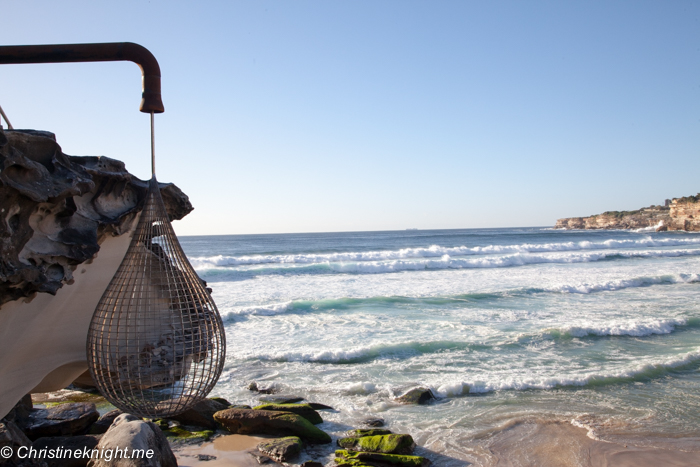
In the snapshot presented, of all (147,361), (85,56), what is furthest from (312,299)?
(85,56)

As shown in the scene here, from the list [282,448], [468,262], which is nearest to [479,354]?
[282,448]

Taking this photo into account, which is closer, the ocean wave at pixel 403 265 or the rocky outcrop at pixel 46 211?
the rocky outcrop at pixel 46 211

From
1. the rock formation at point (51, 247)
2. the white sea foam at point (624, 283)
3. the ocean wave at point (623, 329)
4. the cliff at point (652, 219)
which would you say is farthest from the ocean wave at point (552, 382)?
the cliff at point (652, 219)

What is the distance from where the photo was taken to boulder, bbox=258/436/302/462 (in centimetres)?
448

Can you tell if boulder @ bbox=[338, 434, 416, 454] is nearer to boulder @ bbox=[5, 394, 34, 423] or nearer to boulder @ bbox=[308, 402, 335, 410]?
boulder @ bbox=[308, 402, 335, 410]

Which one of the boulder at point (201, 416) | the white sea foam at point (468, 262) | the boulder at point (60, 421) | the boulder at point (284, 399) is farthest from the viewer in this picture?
the white sea foam at point (468, 262)

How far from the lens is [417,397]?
19.3ft

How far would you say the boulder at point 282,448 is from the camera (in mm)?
4477

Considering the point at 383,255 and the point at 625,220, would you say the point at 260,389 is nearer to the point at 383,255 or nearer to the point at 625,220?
the point at 383,255

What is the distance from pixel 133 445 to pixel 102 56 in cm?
271

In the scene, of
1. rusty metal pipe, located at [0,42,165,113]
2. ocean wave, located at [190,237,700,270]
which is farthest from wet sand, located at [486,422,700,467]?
ocean wave, located at [190,237,700,270]

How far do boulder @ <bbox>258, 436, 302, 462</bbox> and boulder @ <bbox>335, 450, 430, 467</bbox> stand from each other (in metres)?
0.43

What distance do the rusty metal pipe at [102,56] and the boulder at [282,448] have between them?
130 inches

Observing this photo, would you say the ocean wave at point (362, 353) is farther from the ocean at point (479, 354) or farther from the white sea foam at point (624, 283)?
the white sea foam at point (624, 283)
